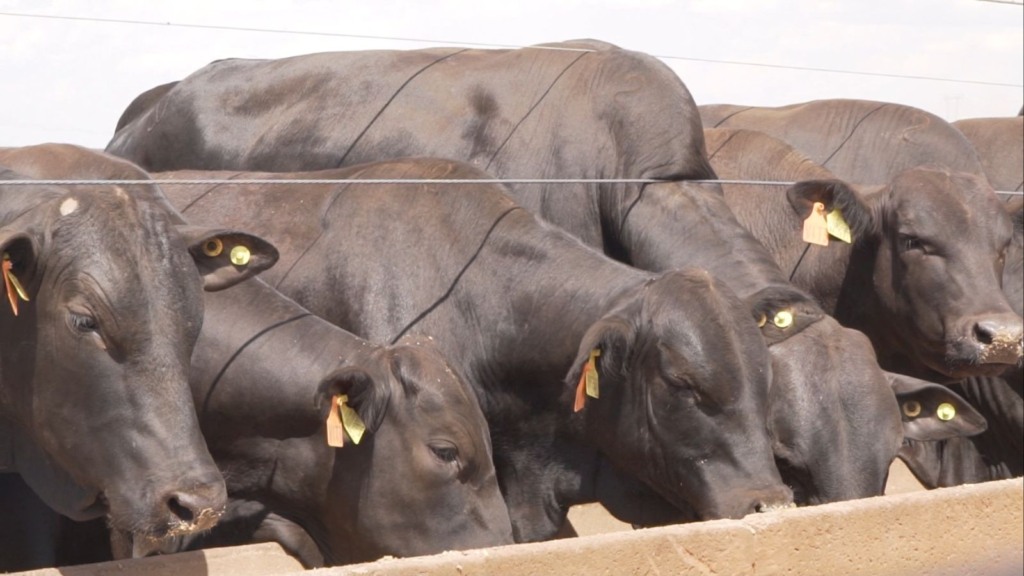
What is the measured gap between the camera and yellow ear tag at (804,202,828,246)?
745 centimetres

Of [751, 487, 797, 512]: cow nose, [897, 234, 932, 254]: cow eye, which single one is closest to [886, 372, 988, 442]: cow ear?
[897, 234, 932, 254]: cow eye

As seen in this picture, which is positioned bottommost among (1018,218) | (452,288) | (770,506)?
(1018,218)

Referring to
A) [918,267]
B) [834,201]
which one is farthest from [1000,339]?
[834,201]

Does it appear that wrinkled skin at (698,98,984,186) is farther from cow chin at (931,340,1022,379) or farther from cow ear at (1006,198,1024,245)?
cow chin at (931,340,1022,379)

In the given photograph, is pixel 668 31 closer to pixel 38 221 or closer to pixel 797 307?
pixel 797 307

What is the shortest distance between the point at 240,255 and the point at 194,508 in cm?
103

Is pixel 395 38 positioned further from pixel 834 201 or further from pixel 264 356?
pixel 264 356

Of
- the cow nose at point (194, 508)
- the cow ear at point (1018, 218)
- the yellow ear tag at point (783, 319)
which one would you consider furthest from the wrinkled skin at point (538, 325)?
the cow ear at point (1018, 218)

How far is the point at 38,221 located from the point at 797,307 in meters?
2.87

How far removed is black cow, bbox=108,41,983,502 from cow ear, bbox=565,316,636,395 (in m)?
0.69

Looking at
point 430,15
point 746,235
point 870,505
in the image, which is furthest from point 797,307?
point 430,15

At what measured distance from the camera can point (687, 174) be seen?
7.16 metres

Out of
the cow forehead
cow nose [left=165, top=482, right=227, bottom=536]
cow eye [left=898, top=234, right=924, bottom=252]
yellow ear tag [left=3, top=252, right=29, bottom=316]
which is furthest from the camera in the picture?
cow eye [left=898, top=234, right=924, bottom=252]

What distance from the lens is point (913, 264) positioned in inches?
297
